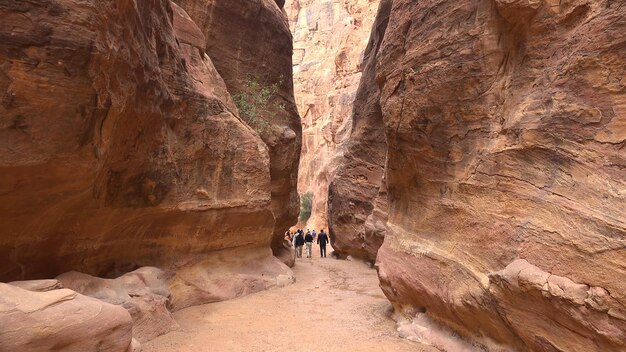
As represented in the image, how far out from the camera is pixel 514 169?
490 centimetres

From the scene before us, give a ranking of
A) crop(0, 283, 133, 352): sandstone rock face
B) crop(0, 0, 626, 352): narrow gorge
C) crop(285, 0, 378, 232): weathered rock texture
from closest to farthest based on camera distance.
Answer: crop(0, 283, 133, 352): sandstone rock face < crop(0, 0, 626, 352): narrow gorge < crop(285, 0, 378, 232): weathered rock texture

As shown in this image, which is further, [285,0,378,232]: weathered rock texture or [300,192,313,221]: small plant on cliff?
[300,192,313,221]: small plant on cliff

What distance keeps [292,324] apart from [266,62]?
10.8 m

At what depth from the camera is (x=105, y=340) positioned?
435 cm

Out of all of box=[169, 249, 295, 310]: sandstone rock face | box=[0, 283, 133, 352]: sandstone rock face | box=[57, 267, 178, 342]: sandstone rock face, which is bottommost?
box=[169, 249, 295, 310]: sandstone rock face

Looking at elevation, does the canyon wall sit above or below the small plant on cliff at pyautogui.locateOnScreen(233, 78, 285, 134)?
below

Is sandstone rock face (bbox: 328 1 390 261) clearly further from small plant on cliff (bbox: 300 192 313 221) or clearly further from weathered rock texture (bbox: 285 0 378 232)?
small plant on cliff (bbox: 300 192 313 221)

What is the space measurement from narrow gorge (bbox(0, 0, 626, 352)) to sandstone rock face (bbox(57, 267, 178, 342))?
0.11ft

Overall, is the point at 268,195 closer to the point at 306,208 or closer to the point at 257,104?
the point at 257,104

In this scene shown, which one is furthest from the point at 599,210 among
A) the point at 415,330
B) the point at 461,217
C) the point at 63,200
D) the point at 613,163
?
the point at 63,200

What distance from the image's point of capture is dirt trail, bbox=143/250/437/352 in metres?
→ 5.89

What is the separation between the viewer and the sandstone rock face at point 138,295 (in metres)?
5.72

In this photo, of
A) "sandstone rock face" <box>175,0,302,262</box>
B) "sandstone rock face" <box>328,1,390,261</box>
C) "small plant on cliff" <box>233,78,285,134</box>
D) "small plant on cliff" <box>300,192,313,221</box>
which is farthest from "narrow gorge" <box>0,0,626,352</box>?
"small plant on cliff" <box>300,192,313,221</box>

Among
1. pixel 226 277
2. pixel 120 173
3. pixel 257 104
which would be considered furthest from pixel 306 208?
pixel 120 173
